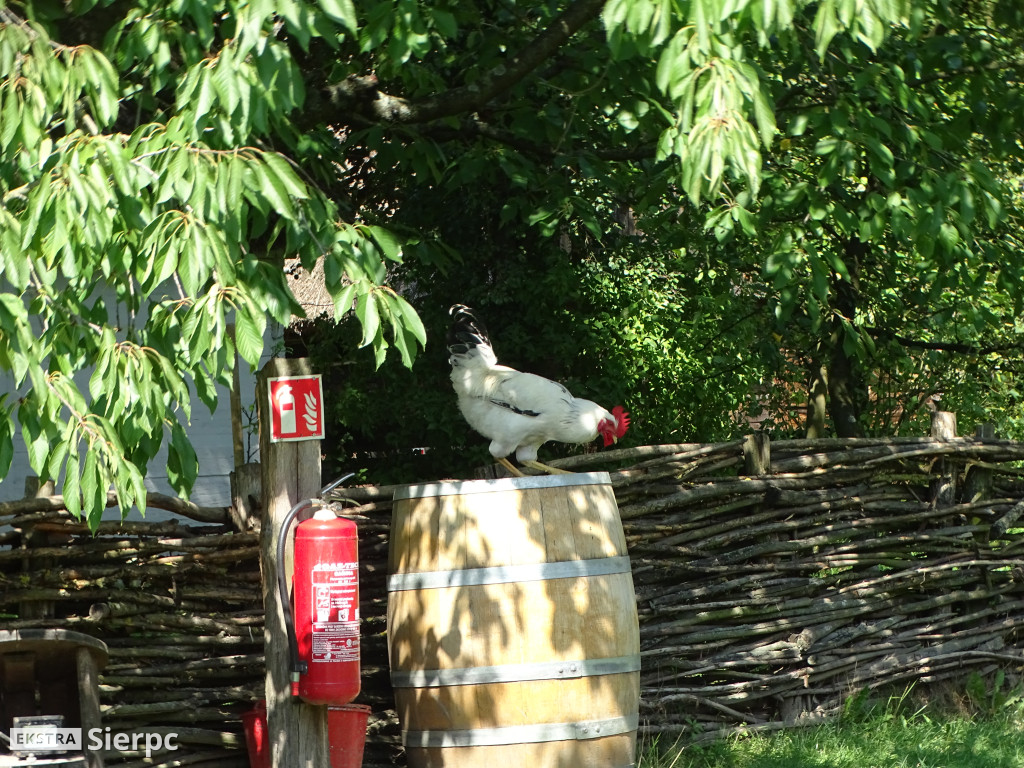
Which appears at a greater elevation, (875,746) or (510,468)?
(510,468)

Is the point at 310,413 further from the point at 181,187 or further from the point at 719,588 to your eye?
the point at 719,588

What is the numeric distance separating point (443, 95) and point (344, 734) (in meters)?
2.40

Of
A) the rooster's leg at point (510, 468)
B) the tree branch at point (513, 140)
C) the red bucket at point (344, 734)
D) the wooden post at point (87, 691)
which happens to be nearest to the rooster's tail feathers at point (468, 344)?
the rooster's leg at point (510, 468)

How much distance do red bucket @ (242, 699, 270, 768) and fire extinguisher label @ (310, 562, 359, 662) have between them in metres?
0.70

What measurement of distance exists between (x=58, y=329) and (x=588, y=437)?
2.57 meters

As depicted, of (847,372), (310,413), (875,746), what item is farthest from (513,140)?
(847,372)

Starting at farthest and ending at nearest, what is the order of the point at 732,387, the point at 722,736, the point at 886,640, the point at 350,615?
the point at 732,387
the point at 886,640
the point at 722,736
the point at 350,615

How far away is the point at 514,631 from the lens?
3783 millimetres

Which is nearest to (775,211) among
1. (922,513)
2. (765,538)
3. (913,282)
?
(765,538)

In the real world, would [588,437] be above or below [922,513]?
above

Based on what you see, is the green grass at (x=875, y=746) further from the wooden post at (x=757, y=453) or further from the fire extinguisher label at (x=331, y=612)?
the fire extinguisher label at (x=331, y=612)

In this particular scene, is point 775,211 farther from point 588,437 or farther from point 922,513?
point 922,513

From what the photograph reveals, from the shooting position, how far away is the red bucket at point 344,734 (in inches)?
156

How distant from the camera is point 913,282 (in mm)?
7574
